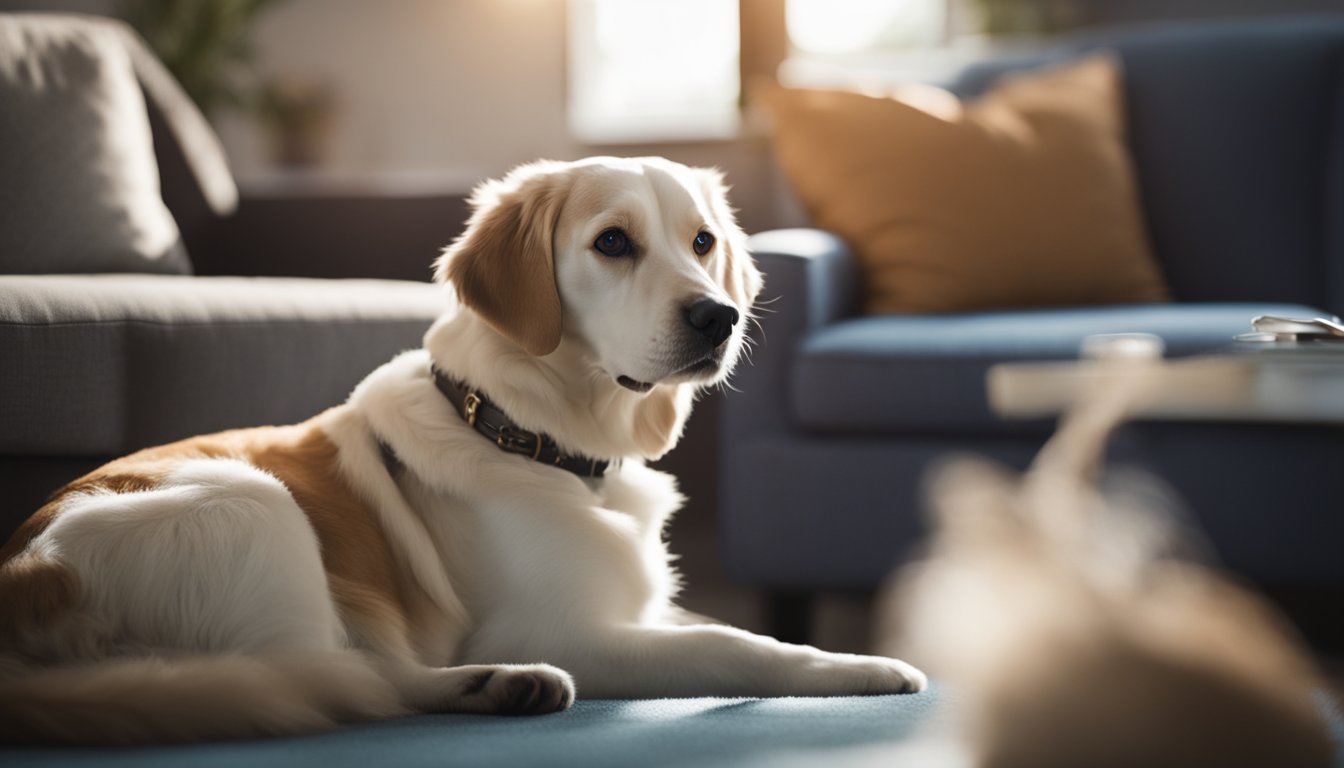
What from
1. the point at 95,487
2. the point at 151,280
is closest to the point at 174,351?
the point at 151,280

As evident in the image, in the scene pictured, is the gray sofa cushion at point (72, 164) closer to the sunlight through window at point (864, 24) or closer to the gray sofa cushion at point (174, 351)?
the gray sofa cushion at point (174, 351)

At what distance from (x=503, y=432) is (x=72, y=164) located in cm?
128

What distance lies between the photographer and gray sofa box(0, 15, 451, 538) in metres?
1.66

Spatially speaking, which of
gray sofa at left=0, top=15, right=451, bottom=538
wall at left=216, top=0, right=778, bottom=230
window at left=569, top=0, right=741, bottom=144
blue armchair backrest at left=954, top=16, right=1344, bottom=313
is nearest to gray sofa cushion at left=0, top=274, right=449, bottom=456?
gray sofa at left=0, top=15, right=451, bottom=538

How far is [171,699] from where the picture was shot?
0.99 metres

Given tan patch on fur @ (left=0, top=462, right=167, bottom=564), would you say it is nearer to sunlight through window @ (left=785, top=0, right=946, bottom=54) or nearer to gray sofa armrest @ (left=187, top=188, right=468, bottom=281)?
gray sofa armrest @ (left=187, top=188, right=468, bottom=281)

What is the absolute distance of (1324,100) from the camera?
9.78ft

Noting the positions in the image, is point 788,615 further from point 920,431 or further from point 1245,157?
point 1245,157

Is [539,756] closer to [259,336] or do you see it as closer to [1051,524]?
[1051,524]

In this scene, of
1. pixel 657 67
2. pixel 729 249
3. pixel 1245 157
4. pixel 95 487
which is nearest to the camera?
pixel 95 487

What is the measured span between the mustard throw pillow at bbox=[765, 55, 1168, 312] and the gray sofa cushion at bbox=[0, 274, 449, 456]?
41.2 inches

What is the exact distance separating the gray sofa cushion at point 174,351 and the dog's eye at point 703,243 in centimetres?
68

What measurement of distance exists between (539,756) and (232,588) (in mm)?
415

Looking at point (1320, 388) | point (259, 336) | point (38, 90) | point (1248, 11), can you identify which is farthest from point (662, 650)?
point (1248, 11)
